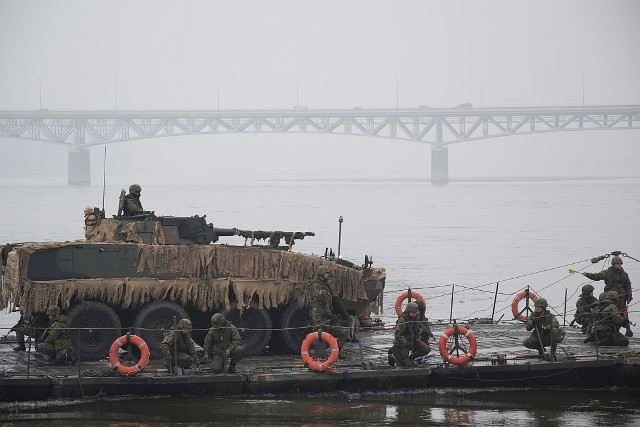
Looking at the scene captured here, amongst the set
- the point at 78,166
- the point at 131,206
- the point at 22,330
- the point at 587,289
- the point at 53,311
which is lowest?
the point at 22,330

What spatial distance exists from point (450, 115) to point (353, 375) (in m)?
121

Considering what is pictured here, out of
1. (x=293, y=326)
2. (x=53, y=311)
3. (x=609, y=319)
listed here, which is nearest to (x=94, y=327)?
(x=53, y=311)

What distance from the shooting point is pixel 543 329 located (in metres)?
23.7

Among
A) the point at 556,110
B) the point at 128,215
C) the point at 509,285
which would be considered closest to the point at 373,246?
the point at 509,285

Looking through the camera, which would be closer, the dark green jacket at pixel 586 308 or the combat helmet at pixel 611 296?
the combat helmet at pixel 611 296

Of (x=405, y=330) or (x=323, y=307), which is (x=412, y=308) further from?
(x=323, y=307)

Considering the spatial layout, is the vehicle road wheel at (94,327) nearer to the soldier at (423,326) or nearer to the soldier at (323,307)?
the soldier at (323,307)

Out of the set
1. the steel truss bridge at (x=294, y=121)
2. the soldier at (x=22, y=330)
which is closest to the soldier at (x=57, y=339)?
the soldier at (x=22, y=330)

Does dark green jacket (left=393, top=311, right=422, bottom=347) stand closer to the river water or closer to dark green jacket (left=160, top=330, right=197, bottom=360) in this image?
the river water

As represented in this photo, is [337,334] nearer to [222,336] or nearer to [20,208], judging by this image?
[222,336]

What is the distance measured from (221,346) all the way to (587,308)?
25.6 feet

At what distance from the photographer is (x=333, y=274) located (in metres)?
24.7

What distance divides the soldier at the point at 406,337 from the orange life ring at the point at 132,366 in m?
4.35

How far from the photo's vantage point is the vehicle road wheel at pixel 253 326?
79.9 ft
